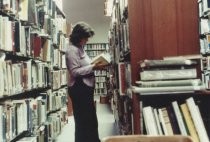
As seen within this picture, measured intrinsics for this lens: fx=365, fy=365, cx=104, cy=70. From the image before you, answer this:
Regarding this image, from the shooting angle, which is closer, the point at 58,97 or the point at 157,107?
the point at 157,107

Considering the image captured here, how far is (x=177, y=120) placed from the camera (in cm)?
177

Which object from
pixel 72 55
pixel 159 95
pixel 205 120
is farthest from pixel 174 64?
pixel 72 55

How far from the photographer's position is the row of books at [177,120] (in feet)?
5.72

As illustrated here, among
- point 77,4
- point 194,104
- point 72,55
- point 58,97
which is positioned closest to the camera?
point 194,104

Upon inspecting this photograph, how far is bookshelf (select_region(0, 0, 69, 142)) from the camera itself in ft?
8.53

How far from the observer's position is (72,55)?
3.46 metres

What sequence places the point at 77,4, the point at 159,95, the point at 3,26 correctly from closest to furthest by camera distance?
the point at 159,95 < the point at 3,26 < the point at 77,4

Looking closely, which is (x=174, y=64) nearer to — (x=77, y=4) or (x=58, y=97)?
(x=58, y=97)

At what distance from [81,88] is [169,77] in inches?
68.5

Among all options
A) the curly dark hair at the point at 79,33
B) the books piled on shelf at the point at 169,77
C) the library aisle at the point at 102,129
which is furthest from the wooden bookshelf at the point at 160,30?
the library aisle at the point at 102,129

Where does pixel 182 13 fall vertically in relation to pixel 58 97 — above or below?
above

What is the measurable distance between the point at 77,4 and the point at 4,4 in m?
8.46

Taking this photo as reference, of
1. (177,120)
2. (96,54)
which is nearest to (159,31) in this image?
(177,120)

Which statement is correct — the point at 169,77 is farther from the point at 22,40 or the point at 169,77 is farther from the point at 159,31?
the point at 22,40
